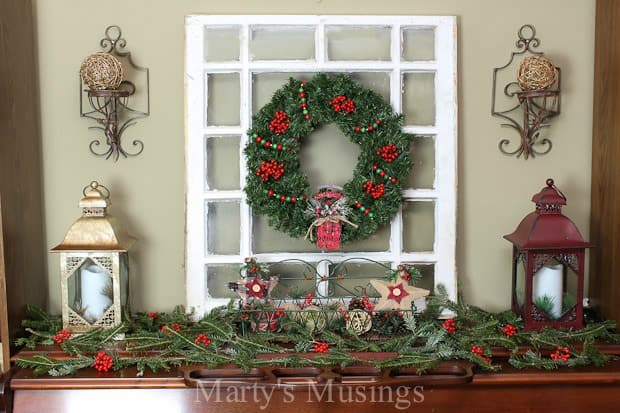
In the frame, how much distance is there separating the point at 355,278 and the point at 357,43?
0.83m

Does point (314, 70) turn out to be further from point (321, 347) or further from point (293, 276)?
point (321, 347)

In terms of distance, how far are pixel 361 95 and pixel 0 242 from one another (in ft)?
4.03

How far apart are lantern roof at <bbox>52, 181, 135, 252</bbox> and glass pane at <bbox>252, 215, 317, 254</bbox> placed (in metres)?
0.45

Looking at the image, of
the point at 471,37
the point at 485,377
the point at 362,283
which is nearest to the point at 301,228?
the point at 362,283

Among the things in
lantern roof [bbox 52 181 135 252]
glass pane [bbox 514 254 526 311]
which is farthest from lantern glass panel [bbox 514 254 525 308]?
lantern roof [bbox 52 181 135 252]

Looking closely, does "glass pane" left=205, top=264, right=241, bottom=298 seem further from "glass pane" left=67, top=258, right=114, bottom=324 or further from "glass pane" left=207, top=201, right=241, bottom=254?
"glass pane" left=67, top=258, right=114, bottom=324

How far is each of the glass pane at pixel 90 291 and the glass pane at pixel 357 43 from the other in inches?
42.1

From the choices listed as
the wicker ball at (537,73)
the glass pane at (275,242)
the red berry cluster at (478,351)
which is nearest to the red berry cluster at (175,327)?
the glass pane at (275,242)

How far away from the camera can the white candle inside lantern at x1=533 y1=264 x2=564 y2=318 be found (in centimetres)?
213

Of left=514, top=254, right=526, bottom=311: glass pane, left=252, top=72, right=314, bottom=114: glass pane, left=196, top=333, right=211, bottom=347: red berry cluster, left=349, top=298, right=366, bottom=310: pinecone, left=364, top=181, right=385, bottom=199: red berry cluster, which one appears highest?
left=252, top=72, right=314, bottom=114: glass pane

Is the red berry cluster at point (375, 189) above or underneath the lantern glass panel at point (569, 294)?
above

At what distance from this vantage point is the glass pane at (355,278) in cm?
232

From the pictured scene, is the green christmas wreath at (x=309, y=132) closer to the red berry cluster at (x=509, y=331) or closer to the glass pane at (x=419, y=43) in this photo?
the glass pane at (x=419, y=43)

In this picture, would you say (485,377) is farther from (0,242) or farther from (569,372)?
(0,242)
